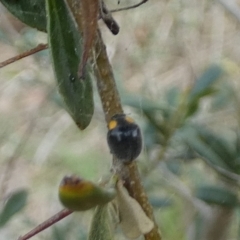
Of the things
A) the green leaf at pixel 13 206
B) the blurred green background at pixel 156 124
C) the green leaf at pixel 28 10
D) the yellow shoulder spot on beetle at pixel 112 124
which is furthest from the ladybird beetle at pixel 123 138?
the green leaf at pixel 13 206

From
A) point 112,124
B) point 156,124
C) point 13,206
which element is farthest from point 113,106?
point 13,206

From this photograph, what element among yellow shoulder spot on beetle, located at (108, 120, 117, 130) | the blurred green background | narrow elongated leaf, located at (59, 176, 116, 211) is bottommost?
the blurred green background

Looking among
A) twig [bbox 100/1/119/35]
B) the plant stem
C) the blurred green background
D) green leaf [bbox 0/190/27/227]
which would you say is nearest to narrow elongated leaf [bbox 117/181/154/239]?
the plant stem

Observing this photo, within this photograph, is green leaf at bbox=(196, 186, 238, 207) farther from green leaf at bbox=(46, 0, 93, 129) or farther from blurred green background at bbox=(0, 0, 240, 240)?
green leaf at bbox=(46, 0, 93, 129)

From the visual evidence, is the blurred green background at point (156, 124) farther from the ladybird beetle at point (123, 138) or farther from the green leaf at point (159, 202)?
the ladybird beetle at point (123, 138)

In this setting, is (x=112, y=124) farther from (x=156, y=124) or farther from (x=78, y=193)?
(x=156, y=124)

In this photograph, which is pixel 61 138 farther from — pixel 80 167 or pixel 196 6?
pixel 196 6

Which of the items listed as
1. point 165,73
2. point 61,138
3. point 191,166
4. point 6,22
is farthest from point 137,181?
point 165,73
